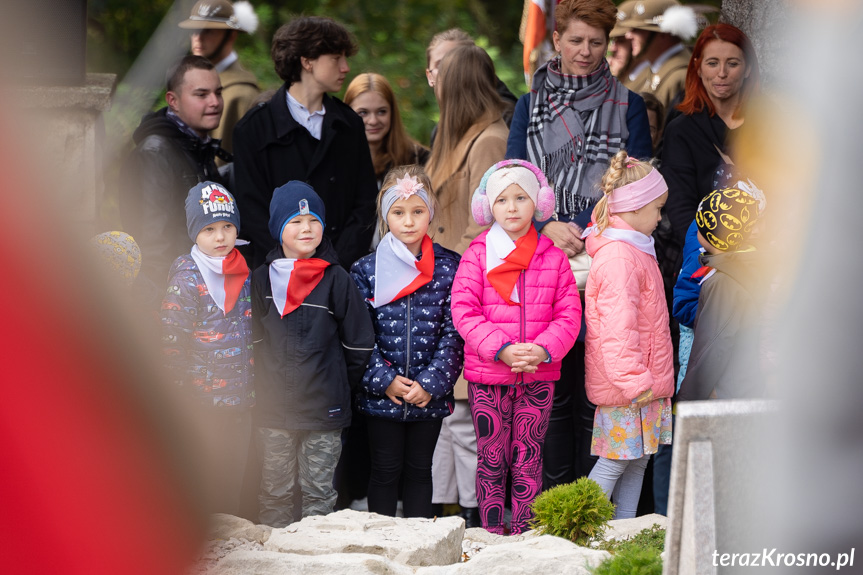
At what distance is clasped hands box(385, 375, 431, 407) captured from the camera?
4.09m

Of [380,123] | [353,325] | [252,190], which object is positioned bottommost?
[353,325]

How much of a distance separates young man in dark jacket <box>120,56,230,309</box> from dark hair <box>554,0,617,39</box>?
1.67 m

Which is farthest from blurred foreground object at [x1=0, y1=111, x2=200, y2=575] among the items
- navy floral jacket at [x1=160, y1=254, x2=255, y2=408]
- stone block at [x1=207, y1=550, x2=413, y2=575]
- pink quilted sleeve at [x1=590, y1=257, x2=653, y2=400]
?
pink quilted sleeve at [x1=590, y1=257, x2=653, y2=400]

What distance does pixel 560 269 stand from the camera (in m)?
4.18

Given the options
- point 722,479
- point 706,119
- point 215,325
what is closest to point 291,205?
point 215,325

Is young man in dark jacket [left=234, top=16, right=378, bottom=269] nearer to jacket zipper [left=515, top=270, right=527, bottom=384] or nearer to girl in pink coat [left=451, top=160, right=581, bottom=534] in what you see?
girl in pink coat [left=451, top=160, right=581, bottom=534]

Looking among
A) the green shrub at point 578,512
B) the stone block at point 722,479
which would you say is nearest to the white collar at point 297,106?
the green shrub at point 578,512

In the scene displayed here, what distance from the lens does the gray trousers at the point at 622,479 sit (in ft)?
13.6

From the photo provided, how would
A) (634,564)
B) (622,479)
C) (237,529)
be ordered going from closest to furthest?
(634,564) < (237,529) < (622,479)

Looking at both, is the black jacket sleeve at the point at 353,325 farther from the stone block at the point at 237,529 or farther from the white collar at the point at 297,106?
the white collar at the point at 297,106

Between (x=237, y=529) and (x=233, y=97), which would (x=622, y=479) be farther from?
(x=233, y=97)

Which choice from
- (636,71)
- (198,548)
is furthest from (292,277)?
(636,71)

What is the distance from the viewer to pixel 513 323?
4.10 meters

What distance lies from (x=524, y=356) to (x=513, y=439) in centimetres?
41
